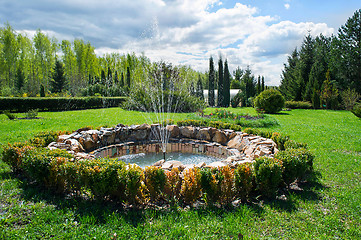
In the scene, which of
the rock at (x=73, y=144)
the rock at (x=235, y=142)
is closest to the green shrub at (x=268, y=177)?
the rock at (x=235, y=142)

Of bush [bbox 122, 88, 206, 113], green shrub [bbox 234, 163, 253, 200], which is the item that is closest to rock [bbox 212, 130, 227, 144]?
green shrub [bbox 234, 163, 253, 200]

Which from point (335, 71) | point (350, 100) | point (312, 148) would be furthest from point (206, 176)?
point (335, 71)

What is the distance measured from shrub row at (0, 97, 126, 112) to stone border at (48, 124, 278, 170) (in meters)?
11.0

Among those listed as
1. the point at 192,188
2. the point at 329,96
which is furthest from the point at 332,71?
the point at 192,188

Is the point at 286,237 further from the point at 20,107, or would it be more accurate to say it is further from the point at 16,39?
the point at 16,39

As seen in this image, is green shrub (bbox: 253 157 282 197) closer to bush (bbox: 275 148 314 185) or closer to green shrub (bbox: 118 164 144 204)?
bush (bbox: 275 148 314 185)

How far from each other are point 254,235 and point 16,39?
45146 mm

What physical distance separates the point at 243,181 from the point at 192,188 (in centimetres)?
80

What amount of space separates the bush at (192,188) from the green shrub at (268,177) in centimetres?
99

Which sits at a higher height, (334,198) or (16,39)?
(16,39)

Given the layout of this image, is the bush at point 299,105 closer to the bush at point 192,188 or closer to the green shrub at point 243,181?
the green shrub at point 243,181

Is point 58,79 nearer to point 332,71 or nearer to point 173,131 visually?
point 173,131

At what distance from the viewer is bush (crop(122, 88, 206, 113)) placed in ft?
53.4

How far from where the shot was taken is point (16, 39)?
→ 112 ft
